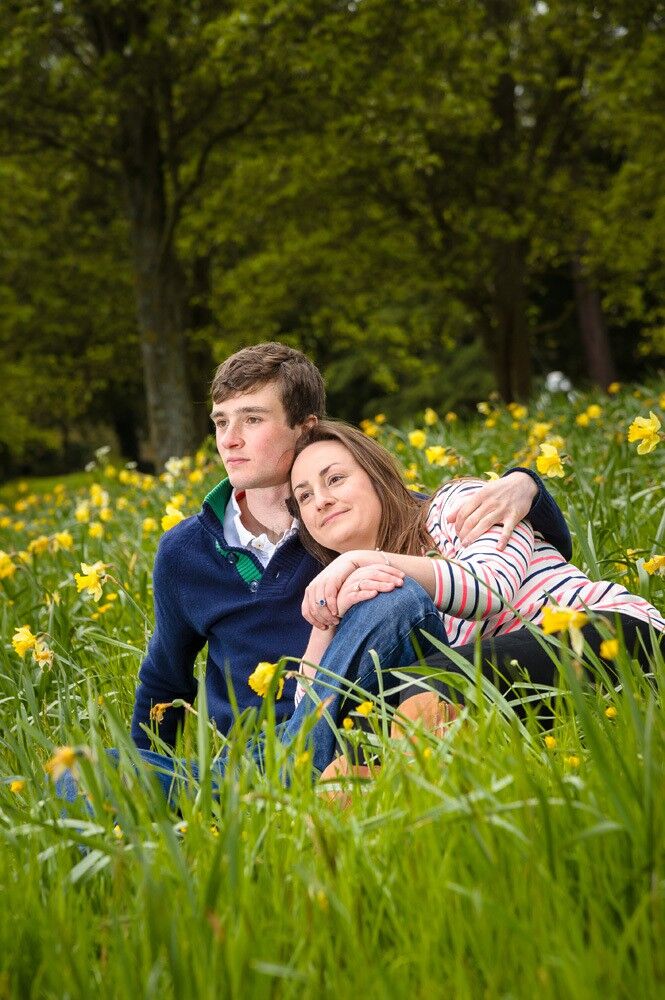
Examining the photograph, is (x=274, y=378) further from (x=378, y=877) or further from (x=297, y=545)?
(x=378, y=877)

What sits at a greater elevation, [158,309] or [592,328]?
[158,309]

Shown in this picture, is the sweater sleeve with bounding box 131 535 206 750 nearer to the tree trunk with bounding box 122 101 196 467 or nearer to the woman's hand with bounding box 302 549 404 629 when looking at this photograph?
the woman's hand with bounding box 302 549 404 629

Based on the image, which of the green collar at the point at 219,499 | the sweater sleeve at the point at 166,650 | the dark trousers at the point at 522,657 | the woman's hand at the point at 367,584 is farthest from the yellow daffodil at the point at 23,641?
the dark trousers at the point at 522,657

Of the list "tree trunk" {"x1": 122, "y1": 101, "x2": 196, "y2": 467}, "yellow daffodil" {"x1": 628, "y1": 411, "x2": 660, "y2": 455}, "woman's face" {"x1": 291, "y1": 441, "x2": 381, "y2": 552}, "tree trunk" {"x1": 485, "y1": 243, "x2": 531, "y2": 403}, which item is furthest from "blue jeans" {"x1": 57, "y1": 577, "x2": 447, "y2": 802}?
"tree trunk" {"x1": 485, "y1": 243, "x2": 531, "y2": 403}

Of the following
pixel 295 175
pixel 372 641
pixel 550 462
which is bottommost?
pixel 372 641

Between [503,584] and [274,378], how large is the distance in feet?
2.79

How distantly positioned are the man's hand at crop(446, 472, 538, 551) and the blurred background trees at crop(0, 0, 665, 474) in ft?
22.2

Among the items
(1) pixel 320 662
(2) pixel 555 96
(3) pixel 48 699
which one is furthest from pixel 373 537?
(2) pixel 555 96

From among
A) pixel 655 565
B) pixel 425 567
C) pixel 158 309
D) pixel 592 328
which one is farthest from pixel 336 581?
pixel 592 328

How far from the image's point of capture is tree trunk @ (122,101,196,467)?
34.9 feet

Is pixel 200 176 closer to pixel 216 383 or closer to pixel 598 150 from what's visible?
pixel 216 383

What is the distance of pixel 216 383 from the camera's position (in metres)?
2.77

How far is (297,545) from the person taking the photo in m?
2.70

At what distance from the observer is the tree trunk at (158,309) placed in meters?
10.6
